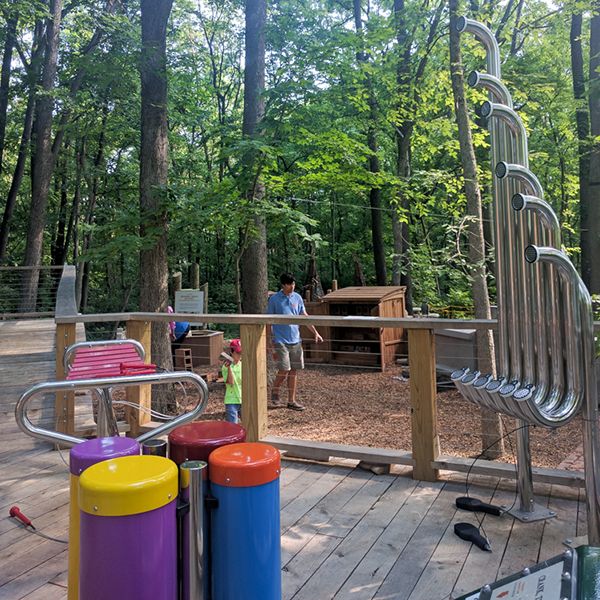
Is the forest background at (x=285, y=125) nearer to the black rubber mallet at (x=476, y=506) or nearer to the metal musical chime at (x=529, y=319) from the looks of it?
the metal musical chime at (x=529, y=319)

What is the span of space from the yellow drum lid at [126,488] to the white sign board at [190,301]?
6329 mm

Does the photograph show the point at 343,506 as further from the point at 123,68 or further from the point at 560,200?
the point at 560,200

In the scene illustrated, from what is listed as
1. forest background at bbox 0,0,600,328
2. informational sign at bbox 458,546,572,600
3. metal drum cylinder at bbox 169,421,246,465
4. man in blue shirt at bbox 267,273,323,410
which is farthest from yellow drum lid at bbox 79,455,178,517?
man in blue shirt at bbox 267,273,323,410

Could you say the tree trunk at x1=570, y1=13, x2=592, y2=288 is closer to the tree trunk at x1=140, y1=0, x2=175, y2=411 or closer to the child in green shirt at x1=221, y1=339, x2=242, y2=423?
the child in green shirt at x1=221, y1=339, x2=242, y2=423

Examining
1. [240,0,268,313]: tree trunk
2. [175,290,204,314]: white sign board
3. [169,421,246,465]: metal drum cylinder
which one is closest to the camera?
[169,421,246,465]: metal drum cylinder

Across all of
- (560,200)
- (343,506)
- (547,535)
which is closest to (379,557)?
(343,506)

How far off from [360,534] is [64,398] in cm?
247

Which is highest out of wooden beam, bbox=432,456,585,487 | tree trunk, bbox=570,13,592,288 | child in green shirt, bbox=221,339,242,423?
tree trunk, bbox=570,13,592,288

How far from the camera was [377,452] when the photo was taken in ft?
10.7

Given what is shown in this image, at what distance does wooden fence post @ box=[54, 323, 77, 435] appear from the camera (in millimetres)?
3752

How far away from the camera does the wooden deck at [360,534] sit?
6.84 feet

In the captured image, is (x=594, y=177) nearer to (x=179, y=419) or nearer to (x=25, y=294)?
(x=179, y=419)

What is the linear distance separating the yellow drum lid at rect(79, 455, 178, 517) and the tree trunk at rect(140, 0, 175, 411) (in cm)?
487

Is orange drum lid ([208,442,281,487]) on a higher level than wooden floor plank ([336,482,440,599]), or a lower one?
higher
